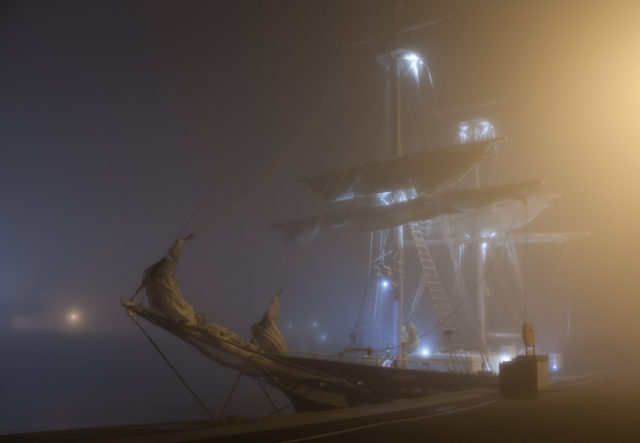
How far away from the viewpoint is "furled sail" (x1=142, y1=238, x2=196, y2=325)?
14609mm

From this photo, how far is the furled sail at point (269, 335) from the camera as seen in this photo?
16.4m

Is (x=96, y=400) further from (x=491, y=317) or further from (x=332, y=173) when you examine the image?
(x=491, y=317)

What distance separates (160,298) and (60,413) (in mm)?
33879

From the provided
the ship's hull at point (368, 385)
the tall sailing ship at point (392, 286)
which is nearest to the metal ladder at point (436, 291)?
the tall sailing ship at point (392, 286)

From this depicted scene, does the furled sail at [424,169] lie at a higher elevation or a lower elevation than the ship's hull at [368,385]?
higher

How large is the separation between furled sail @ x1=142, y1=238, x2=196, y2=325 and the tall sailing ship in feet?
0.10

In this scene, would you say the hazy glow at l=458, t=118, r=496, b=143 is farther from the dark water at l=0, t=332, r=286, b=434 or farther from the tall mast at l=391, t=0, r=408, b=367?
the dark water at l=0, t=332, r=286, b=434

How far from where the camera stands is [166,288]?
576 inches

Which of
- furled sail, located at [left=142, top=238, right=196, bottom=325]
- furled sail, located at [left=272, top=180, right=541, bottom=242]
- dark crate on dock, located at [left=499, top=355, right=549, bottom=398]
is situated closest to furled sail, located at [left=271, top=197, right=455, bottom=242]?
furled sail, located at [left=272, top=180, right=541, bottom=242]

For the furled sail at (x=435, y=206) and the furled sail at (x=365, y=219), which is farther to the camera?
the furled sail at (x=365, y=219)

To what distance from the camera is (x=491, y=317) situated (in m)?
60.8

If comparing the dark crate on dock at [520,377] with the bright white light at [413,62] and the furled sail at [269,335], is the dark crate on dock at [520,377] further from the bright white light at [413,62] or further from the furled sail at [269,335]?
the bright white light at [413,62]

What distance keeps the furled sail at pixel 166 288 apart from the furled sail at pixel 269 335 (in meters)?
2.54

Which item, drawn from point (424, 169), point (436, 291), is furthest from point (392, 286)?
point (424, 169)
